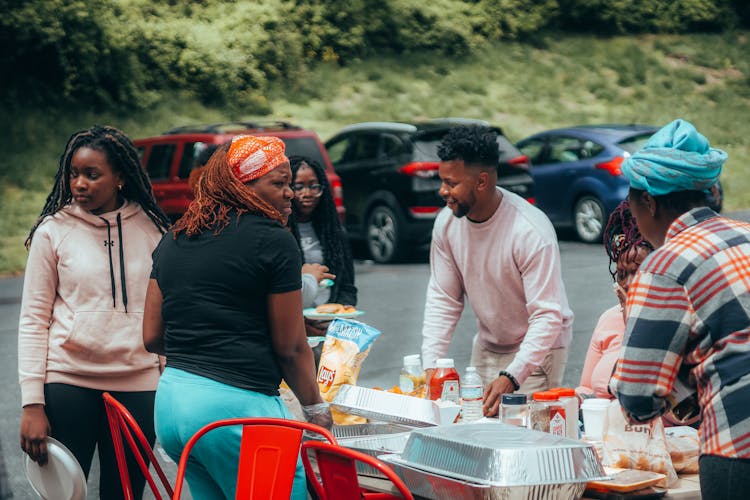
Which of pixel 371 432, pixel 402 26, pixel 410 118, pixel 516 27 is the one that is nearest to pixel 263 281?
pixel 371 432

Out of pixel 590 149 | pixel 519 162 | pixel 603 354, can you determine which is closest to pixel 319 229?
pixel 603 354

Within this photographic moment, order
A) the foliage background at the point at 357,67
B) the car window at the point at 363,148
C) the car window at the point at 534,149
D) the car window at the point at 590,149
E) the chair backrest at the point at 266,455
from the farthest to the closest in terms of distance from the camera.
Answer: the foliage background at the point at 357,67 → the car window at the point at 534,149 → the car window at the point at 590,149 → the car window at the point at 363,148 → the chair backrest at the point at 266,455

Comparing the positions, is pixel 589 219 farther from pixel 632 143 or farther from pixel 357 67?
pixel 357 67

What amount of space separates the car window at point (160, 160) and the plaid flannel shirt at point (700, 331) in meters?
13.2

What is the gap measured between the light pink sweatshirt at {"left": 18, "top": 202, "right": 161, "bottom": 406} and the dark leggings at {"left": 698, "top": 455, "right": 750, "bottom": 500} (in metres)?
2.17

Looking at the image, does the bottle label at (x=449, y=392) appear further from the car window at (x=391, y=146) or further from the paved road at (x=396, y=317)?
the car window at (x=391, y=146)

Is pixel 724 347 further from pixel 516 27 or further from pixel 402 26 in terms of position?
pixel 516 27

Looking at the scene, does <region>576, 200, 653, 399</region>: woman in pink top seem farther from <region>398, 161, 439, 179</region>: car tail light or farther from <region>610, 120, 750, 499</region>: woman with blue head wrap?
<region>398, 161, 439, 179</region>: car tail light

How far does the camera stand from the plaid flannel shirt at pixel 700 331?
8.39 ft

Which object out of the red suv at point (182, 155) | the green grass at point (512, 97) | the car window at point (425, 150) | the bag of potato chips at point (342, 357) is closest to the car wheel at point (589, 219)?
the car window at point (425, 150)

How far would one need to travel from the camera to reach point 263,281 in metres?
3.24

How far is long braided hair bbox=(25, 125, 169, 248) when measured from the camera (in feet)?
13.7

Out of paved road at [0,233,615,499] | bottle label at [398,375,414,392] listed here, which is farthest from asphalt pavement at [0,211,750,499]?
bottle label at [398,375,414,392]

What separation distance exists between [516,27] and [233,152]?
96.1ft
